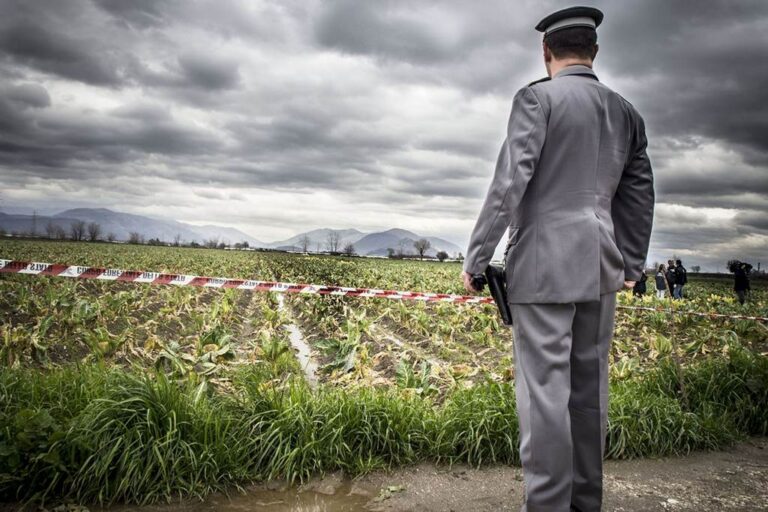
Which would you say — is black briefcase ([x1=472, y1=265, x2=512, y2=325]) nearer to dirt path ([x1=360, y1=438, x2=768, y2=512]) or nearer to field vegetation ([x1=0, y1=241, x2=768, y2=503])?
dirt path ([x1=360, y1=438, x2=768, y2=512])

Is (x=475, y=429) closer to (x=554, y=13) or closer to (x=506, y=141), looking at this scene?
(x=506, y=141)

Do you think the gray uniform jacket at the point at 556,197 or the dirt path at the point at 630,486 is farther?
the dirt path at the point at 630,486

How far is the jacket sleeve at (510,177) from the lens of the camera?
2.20m

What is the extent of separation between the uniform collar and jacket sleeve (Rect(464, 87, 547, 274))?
0.87 ft

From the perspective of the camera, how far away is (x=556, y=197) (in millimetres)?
2266

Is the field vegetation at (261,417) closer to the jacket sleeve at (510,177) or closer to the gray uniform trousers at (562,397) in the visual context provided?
the gray uniform trousers at (562,397)

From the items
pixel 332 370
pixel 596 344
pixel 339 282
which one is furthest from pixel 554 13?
pixel 339 282

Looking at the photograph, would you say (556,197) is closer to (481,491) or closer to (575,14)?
(575,14)

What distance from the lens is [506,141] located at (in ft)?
7.51

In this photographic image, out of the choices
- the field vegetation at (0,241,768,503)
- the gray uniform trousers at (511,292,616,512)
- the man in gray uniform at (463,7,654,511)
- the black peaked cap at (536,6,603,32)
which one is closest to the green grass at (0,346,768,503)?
the field vegetation at (0,241,768,503)

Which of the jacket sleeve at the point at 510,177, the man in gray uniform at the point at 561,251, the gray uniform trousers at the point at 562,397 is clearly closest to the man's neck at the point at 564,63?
the man in gray uniform at the point at 561,251

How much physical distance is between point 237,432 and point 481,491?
61.8 inches

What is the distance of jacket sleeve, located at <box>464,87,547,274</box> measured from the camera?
220cm

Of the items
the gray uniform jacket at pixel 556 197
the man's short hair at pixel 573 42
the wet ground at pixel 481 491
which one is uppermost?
the man's short hair at pixel 573 42
